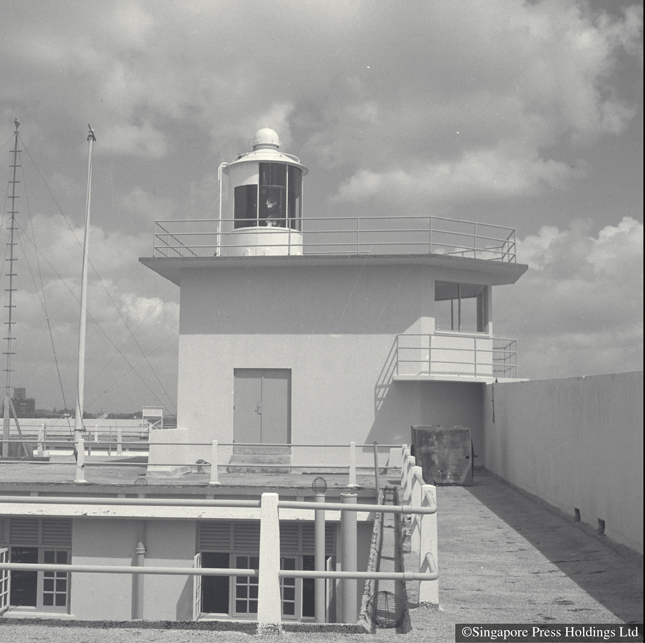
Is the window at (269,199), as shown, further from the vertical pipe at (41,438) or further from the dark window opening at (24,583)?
the dark window opening at (24,583)

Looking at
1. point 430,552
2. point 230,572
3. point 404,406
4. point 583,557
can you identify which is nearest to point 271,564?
point 230,572

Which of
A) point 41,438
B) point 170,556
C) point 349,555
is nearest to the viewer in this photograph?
point 349,555

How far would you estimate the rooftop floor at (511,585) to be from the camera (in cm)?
626

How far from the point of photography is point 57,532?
17.3m

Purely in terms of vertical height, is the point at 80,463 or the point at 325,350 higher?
the point at 325,350

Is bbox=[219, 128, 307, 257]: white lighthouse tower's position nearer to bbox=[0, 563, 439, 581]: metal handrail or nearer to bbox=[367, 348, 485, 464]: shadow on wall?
bbox=[367, 348, 485, 464]: shadow on wall

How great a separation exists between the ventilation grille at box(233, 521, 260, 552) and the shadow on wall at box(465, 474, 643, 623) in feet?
17.4

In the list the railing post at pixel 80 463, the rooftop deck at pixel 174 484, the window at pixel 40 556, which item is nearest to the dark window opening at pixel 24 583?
the window at pixel 40 556

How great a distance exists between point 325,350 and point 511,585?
14.3 metres

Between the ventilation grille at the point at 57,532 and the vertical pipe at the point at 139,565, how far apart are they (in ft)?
5.97

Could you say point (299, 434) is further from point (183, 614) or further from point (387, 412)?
point (183, 614)

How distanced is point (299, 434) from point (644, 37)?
19.6 meters

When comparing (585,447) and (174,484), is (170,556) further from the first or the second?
(585,447)

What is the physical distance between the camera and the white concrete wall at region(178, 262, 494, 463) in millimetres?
21781
